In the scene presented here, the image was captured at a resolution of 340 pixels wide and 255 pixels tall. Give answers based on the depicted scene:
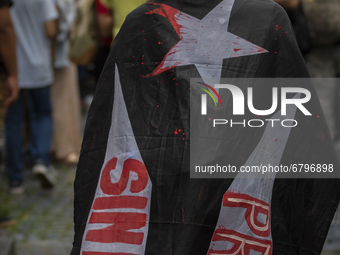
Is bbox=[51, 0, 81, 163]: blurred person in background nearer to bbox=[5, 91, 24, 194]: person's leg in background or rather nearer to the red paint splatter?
bbox=[5, 91, 24, 194]: person's leg in background

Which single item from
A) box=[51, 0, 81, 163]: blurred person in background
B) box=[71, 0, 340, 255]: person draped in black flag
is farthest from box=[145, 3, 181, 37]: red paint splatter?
box=[51, 0, 81, 163]: blurred person in background

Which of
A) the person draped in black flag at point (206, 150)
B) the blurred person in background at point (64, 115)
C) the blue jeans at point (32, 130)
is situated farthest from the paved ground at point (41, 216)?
the person draped in black flag at point (206, 150)

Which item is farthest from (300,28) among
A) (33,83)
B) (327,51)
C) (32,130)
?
(32,130)

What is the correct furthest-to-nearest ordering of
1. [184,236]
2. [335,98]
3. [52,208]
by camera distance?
[335,98], [52,208], [184,236]

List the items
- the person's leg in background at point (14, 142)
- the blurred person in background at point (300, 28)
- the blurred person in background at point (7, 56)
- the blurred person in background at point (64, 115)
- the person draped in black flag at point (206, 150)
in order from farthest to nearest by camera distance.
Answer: the blurred person in background at point (64, 115) < the person's leg in background at point (14, 142) < the blurred person in background at point (300, 28) < the blurred person in background at point (7, 56) < the person draped in black flag at point (206, 150)

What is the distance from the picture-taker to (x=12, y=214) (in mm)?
4371

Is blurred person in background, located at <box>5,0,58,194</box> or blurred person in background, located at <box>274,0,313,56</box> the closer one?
blurred person in background, located at <box>274,0,313,56</box>

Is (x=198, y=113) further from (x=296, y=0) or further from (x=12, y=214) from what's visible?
(x=12, y=214)

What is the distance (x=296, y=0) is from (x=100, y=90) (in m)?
2.60

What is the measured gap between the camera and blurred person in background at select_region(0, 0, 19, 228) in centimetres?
394

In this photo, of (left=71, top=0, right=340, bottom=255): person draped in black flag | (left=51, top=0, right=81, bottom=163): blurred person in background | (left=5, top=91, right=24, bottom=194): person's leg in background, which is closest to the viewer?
(left=71, top=0, right=340, bottom=255): person draped in black flag

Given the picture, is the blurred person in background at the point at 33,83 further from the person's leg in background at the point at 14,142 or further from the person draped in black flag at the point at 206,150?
the person draped in black flag at the point at 206,150

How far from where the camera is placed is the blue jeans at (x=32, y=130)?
485 cm

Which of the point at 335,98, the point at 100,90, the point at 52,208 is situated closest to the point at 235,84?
the point at 100,90
